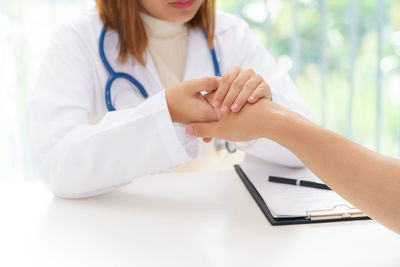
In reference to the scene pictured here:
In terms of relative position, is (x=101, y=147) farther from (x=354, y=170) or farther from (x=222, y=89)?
(x=354, y=170)

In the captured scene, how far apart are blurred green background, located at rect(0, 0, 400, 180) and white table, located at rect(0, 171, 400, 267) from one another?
122 cm

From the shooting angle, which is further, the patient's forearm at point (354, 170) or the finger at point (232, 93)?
the finger at point (232, 93)

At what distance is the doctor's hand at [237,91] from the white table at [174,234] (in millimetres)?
195

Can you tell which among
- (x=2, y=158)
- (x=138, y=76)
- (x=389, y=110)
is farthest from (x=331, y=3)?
(x=2, y=158)

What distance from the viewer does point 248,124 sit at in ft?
2.72

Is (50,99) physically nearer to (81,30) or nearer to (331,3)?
(81,30)

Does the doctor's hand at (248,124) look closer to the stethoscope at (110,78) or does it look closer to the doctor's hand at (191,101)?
the doctor's hand at (191,101)

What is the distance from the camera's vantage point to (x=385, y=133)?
232 cm

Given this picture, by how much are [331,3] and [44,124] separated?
5.66 ft

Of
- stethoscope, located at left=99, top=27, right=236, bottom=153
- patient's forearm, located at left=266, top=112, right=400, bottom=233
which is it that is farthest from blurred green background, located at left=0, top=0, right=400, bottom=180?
patient's forearm, located at left=266, top=112, right=400, bottom=233

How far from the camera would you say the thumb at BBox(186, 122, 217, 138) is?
880mm

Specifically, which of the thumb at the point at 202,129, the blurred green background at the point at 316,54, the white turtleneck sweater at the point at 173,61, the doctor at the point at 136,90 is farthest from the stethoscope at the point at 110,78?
the blurred green background at the point at 316,54

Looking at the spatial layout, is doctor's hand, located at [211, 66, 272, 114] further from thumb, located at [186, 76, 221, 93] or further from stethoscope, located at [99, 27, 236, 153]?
stethoscope, located at [99, 27, 236, 153]

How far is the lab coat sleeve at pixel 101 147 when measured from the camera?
836 millimetres
